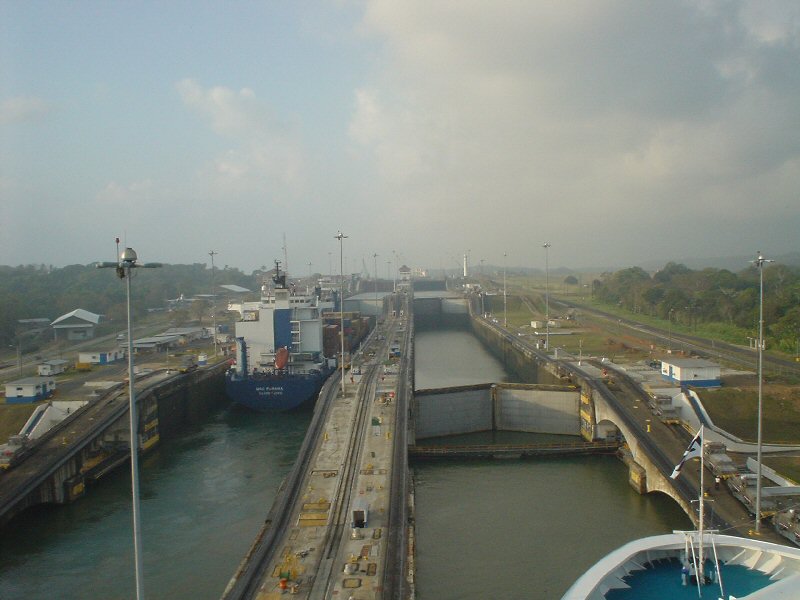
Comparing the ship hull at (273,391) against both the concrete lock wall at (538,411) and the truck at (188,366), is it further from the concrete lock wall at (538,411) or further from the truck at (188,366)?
the concrete lock wall at (538,411)

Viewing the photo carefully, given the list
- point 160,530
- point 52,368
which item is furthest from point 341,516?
point 52,368

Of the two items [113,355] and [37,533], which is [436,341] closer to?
[113,355]

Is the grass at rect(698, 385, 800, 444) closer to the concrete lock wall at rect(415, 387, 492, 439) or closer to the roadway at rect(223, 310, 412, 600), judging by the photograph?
the concrete lock wall at rect(415, 387, 492, 439)

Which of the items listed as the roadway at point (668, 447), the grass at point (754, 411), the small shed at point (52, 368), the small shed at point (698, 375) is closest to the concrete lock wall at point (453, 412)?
the roadway at point (668, 447)

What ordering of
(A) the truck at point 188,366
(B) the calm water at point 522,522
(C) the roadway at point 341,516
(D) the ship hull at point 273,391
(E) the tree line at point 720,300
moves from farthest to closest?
(E) the tree line at point 720,300
(A) the truck at point 188,366
(D) the ship hull at point 273,391
(B) the calm water at point 522,522
(C) the roadway at point 341,516

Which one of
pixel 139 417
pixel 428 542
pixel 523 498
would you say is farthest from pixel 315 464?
pixel 139 417

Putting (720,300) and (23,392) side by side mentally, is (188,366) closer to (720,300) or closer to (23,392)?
(23,392)
